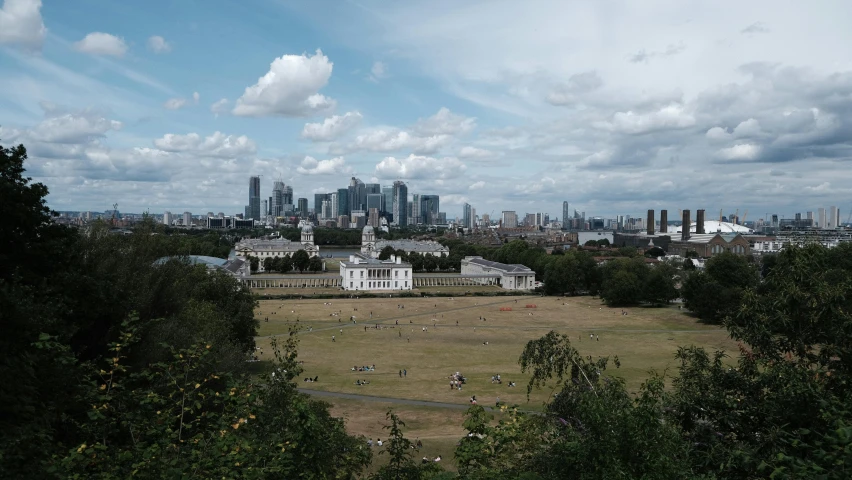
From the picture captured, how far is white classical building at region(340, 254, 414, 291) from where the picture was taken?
306 ft

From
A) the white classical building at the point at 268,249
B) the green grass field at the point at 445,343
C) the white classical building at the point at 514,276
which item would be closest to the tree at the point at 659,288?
the green grass field at the point at 445,343

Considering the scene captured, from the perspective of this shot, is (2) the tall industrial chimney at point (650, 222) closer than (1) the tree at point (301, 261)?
No

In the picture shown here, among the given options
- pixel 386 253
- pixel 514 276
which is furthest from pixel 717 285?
pixel 386 253

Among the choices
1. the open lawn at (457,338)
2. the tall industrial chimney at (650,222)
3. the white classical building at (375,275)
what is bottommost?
the open lawn at (457,338)

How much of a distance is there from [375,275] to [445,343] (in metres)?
48.6

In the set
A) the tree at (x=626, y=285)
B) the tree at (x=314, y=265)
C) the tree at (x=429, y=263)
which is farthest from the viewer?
the tree at (x=429, y=263)

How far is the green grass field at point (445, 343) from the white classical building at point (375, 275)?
46.9 ft

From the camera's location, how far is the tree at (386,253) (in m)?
122

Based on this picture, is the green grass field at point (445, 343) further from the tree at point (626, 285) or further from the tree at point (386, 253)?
the tree at point (386, 253)

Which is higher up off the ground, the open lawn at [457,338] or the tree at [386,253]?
the tree at [386,253]

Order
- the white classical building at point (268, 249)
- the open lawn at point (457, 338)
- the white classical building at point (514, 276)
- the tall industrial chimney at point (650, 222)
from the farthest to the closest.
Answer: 1. the tall industrial chimney at point (650, 222)
2. the white classical building at point (268, 249)
3. the white classical building at point (514, 276)
4. the open lawn at point (457, 338)

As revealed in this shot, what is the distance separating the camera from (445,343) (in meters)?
46.9

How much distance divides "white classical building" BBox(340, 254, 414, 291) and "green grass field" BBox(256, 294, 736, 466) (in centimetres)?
1428

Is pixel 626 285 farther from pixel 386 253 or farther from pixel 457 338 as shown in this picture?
pixel 386 253
